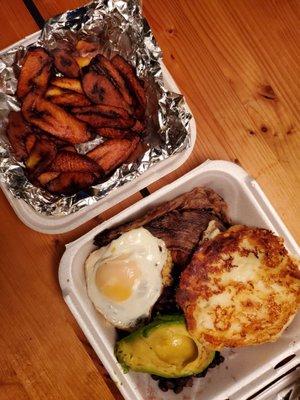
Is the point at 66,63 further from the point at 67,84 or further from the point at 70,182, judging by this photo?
the point at 70,182

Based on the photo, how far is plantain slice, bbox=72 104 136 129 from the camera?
1.20m

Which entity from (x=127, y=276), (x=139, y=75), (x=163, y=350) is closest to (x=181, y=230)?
(x=127, y=276)

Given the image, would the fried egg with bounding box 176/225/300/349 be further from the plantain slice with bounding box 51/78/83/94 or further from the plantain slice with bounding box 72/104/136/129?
the plantain slice with bounding box 51/78/83/94

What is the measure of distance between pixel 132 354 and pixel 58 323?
0.68 feet

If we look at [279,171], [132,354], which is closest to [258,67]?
[279,171]

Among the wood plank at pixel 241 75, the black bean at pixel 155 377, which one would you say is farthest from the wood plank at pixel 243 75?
the black bean at pixel 155 377

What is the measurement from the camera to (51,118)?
3.89 ft

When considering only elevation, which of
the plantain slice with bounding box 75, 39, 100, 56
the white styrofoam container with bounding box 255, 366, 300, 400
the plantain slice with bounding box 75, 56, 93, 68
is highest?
the plantain slice with bounding box 75, 39, 100, 56

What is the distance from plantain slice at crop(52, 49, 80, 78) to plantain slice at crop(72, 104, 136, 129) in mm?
88

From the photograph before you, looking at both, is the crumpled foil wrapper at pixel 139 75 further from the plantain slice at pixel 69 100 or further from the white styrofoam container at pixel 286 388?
the white styrofoam container at pixel 286 388

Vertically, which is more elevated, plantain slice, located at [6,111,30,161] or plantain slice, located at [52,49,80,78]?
plantain slice, located at [52,49,80,78]

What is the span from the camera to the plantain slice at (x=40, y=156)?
1.18 m

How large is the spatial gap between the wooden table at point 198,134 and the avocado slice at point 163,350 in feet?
0.44

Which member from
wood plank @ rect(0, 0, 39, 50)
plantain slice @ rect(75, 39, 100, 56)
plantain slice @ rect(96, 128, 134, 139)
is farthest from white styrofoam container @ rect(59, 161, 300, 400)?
wood plank @ rect(0, 0, 39, 50)
